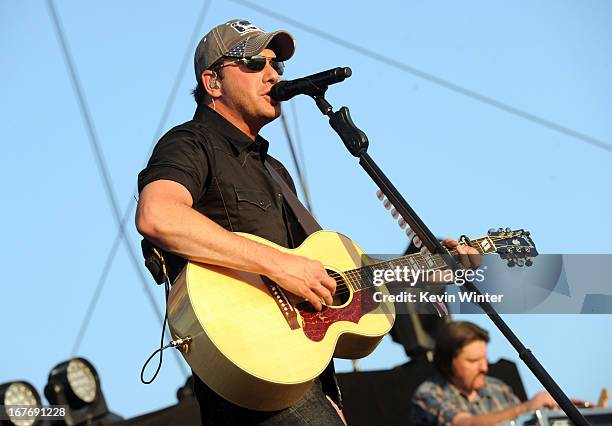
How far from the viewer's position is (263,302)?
3252 millimetres

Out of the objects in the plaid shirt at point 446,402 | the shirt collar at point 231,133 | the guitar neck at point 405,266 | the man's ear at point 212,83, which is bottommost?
the plaid shirt at point 446,402

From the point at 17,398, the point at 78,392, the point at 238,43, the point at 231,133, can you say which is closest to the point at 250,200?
the point at 231,133

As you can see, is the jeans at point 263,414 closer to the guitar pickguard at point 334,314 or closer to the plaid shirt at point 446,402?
the guitar pickguard at point 334,314

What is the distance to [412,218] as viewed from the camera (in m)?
3.32

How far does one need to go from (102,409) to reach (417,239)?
9.12 ft

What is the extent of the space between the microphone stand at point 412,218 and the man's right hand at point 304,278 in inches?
13.4

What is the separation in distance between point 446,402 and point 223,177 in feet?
7.79

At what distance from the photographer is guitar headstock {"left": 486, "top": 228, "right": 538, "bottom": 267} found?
3.81 meters

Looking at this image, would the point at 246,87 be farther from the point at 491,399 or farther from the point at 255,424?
the point at 491,399

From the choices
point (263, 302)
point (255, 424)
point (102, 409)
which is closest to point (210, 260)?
point (263, 302)

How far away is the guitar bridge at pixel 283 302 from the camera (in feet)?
10.7

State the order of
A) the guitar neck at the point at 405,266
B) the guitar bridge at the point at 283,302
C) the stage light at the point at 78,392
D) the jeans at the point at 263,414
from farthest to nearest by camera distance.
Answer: the stage light at the point at 78,392
the guitar neck at the point at 405,266
the guitar bridge at the point at 283,302
the jeans at the point at 263,414

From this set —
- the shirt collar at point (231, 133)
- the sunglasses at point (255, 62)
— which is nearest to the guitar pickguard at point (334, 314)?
the shirt collar at point (231, 133)

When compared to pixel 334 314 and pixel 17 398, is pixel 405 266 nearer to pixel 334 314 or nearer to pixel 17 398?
pixel 334 314
